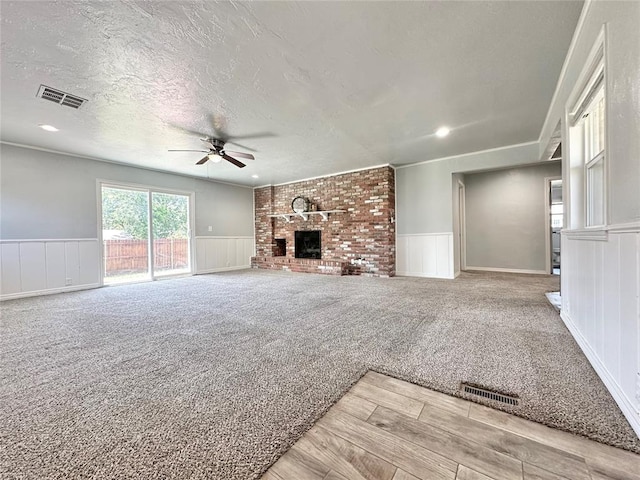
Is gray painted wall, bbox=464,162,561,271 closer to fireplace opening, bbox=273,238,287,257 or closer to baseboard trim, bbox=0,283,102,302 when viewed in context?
fireplace opening, bbox=273,238,287,257

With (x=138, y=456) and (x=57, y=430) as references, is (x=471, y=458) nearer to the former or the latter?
(x=138, y=456)

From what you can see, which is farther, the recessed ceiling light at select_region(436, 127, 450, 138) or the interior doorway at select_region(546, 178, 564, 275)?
the interior doorway at select_region(546, 178, 564, 275)

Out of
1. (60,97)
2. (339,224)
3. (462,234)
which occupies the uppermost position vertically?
(60,97)

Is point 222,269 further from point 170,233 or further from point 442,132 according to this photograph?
point 442,132

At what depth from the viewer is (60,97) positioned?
2830mm

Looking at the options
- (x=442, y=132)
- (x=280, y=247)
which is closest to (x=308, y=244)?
(x=280, y=247)

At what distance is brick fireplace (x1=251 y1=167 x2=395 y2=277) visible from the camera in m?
5.88

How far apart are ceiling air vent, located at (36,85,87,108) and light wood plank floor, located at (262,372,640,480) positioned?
3912 millimetres

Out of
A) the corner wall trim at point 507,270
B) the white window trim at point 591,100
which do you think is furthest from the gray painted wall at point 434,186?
the white window trim at point 591,100

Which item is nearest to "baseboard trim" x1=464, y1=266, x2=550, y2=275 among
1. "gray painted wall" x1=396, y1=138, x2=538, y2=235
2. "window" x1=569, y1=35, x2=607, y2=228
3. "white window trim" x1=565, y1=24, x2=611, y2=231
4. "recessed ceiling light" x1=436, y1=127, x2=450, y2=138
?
"gray painted wall" x1=396, y1=138, x2=538, y2=235

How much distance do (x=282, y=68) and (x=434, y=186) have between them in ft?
13.9

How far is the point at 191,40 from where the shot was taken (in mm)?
2057

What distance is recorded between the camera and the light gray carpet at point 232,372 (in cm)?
114

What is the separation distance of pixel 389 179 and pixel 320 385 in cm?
504
